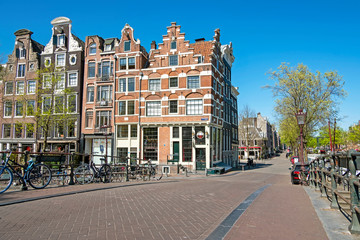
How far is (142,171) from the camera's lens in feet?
54.5

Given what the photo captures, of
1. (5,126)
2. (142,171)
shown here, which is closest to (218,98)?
(142,171)

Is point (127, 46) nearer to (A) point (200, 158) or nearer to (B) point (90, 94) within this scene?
(B) point (90, 94)

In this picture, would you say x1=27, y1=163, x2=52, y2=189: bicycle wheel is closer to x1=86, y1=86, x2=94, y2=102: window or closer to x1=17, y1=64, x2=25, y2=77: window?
x1=86, y1=86, x2=94, y2=102: window

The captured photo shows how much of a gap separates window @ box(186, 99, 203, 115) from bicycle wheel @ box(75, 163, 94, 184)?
18175mm

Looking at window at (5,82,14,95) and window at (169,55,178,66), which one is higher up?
window at (169,55,178,66)

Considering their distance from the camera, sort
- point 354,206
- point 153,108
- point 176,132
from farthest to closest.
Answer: point 153,108 → point 176,132 → point 354,206

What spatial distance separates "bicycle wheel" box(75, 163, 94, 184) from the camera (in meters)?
11.7

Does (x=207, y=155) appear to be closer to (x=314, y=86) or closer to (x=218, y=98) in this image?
(x=218, y=98)

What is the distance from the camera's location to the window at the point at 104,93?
32.9 meters

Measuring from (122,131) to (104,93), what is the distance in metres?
5.61

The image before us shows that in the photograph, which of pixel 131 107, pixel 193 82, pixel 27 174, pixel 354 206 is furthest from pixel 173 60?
pixel 354 206

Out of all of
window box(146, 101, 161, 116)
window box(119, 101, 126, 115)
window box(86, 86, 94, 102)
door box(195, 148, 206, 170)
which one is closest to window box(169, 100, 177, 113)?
window box(146, 101, 161, 116)

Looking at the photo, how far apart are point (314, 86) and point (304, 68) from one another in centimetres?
244

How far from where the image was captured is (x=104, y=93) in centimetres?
3312
